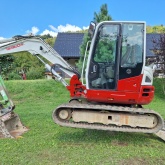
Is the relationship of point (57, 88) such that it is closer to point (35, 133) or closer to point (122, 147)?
point (35, 133)

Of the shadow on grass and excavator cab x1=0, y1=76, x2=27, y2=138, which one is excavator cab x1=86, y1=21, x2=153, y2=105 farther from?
excavator cab x1=0, y1=76, x2=27, y2=138

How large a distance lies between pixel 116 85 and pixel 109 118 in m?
0.67

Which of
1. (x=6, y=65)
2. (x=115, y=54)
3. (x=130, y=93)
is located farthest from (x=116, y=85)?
(x=6, y=65)

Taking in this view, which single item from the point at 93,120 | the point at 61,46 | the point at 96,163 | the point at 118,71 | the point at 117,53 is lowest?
the point at 96,163

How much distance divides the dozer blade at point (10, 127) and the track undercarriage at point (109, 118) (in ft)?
5.17

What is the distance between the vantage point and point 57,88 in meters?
15.4

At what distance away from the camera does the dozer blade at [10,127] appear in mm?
5863

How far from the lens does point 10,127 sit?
6344 mm

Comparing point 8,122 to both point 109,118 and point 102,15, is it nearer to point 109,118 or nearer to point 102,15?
point 109,118

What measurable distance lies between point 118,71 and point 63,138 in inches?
81.2

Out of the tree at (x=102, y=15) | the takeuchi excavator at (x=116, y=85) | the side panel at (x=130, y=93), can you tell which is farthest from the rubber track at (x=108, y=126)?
the tree at (x=102, y=15)

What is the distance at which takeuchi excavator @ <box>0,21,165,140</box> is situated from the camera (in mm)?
4953

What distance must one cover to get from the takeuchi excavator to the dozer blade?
1584 mm

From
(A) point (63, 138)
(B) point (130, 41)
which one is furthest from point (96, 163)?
(B) point (130, 41)
